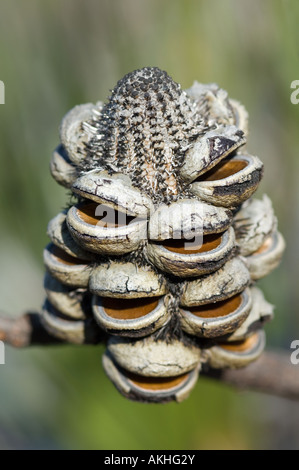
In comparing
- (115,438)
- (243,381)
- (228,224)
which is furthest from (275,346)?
(228,224)

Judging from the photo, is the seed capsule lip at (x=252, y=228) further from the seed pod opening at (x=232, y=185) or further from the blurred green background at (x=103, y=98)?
the blurred green background at (x=103, y=98)

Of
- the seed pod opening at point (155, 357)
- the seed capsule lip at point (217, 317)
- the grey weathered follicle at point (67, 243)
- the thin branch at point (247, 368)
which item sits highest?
the grey weathered follicle at point (67, 243)

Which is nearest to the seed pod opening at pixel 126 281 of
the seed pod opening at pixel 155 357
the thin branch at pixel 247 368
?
the seed pod opening at pixel 155 357

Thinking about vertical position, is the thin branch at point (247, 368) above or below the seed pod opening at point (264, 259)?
below

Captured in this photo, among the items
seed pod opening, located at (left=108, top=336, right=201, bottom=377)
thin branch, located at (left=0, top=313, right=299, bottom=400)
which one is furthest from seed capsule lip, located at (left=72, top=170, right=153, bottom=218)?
thin branch, located at (left=0, top=313, right=299, bottom=400)

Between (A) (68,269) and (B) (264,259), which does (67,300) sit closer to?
(A) (68,269)

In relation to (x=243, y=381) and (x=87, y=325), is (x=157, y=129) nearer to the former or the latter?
(x=87, y=325)
